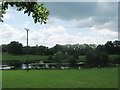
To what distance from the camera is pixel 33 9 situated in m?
7.39

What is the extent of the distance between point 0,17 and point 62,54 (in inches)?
1895

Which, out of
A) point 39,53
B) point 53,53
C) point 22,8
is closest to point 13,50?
point 39,53

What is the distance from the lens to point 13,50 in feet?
150

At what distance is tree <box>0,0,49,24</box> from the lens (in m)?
7.24

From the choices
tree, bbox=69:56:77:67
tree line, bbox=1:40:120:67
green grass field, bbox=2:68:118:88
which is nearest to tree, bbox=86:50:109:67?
tree line, bbox=1:40:120:67

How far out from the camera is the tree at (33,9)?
23.7 feet

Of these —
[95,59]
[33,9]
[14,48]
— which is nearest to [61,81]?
[33,9]

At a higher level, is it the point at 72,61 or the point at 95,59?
the point at 95,59

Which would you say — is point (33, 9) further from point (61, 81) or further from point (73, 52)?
point (73, 52)

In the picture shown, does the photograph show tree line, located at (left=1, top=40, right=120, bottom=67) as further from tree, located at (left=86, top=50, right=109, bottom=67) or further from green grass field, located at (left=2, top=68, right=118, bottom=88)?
green grass field, located at (left=2, top=68, right=118, bottom=88)

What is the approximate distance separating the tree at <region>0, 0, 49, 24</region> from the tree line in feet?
125

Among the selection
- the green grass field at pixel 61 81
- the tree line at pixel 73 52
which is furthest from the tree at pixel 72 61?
the green grass field at pixel 61 81

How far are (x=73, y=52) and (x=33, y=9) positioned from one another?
48.2 meters

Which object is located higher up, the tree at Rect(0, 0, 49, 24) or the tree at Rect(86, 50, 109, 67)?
the tree at Rect(0, 0, 49, 24)
